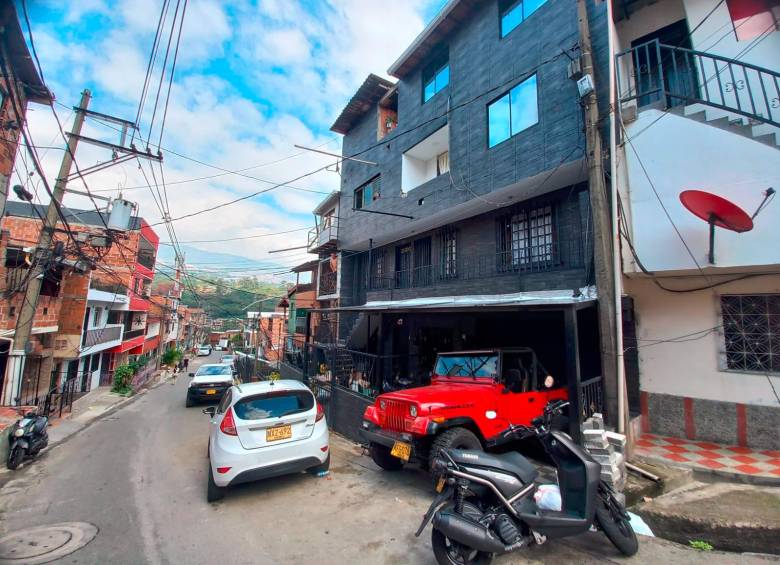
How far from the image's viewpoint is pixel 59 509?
480 centimetres

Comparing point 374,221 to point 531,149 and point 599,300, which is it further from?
point 599,300

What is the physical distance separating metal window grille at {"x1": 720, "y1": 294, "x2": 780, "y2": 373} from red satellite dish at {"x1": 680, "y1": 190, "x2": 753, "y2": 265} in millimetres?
1526

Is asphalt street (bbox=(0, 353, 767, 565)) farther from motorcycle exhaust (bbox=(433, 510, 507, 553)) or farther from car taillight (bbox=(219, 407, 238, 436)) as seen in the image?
car taillight (bbox=(219, 407, 238, 436))

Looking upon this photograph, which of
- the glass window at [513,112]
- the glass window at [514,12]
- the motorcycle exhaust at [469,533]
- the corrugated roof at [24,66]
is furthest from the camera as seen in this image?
the glass window at [514,12]

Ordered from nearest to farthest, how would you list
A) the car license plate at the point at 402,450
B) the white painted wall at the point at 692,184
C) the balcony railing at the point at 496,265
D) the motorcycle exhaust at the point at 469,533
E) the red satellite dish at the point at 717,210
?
the motorcycle exhaust at the point at 469,533
the car license plate at the point at 402,450
the red satellite dish at the point at 717,210
the white painted wall at the point at 692,184
the balcony railing at the point at 496,265

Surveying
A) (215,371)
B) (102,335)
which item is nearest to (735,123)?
(215,371)

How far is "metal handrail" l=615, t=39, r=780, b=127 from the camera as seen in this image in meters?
5.64

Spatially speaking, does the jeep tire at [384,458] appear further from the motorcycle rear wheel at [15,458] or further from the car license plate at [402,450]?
the motorcycle rear wheel at [15,458]

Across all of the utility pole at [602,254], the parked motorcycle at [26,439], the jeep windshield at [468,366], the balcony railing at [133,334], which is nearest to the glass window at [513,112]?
the utility pole at [602,254]

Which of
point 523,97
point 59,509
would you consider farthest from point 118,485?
point 523,97

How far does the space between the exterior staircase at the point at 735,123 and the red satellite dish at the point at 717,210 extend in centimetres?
129

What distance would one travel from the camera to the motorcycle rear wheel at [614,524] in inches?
132

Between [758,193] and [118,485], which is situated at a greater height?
[758,193]

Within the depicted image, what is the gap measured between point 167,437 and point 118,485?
355 cm
